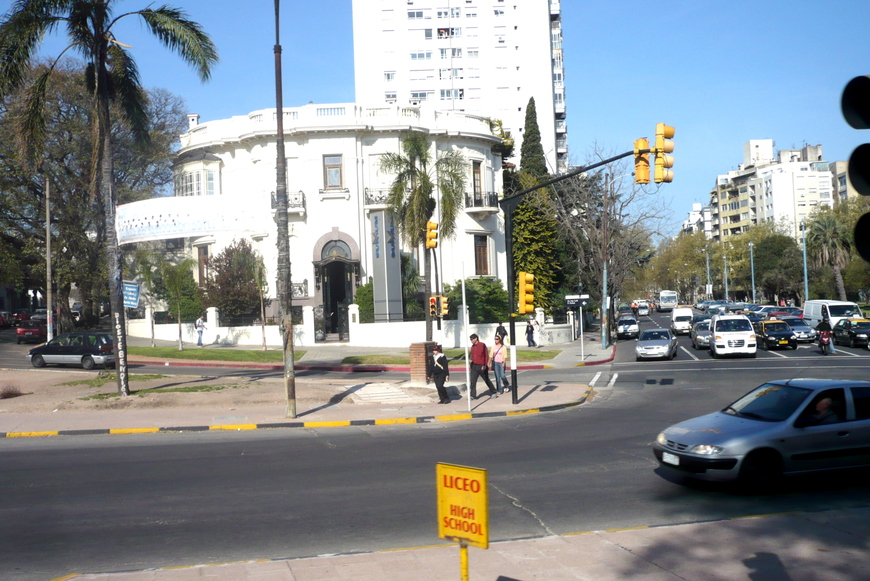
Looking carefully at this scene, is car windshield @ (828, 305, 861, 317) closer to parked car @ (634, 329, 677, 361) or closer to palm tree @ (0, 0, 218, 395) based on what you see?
parked car @ (634, 329, 677, 361)

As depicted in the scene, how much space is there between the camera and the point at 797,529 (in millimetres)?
8008

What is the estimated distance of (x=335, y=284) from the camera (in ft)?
151

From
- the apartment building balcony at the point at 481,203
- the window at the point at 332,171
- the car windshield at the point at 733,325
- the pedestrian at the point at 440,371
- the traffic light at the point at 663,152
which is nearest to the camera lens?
the traffic light at the point at 663,152

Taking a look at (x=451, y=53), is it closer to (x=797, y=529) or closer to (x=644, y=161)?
(x=644, y=161)

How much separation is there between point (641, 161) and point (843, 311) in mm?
34952

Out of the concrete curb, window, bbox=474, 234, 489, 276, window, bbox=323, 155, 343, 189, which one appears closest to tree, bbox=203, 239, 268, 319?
window, bbox=323, 155, 343, 189

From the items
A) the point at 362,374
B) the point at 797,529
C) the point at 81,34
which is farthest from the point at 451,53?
the point at 797,529

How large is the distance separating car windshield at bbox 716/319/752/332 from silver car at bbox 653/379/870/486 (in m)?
25.0

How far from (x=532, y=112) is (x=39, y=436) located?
51.3 metres

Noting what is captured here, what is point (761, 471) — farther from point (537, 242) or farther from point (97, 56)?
point (537, 242)

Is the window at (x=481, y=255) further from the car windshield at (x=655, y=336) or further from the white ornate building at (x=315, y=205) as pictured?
the car windshield at (x=655, y=336)

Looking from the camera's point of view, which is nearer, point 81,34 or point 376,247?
point 81,34

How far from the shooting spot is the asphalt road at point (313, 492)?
8.04 m

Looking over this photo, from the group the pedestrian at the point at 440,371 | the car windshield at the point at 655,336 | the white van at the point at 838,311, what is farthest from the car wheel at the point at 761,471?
the white van at the point at 838,311
